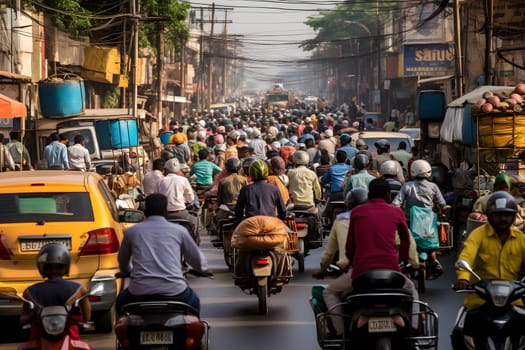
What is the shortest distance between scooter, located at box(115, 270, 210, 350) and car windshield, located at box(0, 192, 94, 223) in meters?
3.27

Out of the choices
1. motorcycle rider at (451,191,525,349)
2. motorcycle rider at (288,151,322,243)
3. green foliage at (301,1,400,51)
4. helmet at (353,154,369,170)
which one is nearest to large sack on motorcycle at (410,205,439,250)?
helmet at (353,154,369,170)

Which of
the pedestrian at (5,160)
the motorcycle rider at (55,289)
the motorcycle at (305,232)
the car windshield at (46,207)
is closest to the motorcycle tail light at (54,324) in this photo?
the motorcycle rider at (55,289)

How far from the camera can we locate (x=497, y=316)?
7.70 metres

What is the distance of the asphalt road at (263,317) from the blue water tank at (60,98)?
17.1 meters

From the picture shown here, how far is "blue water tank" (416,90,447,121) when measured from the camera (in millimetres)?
28344

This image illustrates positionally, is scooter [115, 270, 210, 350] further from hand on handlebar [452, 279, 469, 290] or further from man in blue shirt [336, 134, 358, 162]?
man in blue shirt [336, 134, 358, 162]

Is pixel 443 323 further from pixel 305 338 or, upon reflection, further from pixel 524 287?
pixel 524 287

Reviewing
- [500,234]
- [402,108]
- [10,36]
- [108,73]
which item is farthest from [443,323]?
[402,108]

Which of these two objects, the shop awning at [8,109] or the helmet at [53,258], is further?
the shop awning at [8,109]

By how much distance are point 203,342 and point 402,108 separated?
251 ft

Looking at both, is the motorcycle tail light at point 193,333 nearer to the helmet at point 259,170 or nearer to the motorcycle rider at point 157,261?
the motorcycle rider at point 157,261

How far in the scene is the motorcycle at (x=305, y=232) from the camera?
1667cm

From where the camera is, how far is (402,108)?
84.1 meters

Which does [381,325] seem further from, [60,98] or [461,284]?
[60,98]
